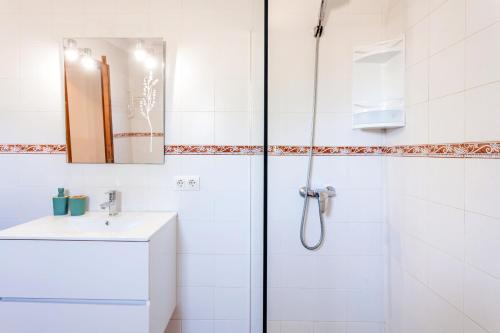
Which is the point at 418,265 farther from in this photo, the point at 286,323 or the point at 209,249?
the point at 209,249

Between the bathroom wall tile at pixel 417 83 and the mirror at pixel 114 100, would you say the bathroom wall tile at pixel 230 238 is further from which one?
the bathroom wall tile at pixel 417 83

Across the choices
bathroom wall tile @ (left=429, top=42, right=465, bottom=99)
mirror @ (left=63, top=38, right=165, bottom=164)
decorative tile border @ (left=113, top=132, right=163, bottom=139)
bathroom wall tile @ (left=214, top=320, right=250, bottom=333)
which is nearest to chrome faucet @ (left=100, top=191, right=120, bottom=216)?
mirror @ (left=63, top=38, right=165, bottom=164)

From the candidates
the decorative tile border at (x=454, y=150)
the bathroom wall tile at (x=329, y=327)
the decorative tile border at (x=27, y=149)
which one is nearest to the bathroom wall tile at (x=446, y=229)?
the decorative tile border at (x=454, y=150)

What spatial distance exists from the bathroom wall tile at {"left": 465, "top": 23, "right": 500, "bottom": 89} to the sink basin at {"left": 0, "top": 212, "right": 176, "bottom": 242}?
1.40 metres

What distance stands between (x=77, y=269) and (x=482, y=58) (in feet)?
5.77

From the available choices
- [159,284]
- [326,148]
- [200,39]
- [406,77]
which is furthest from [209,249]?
[406,77]

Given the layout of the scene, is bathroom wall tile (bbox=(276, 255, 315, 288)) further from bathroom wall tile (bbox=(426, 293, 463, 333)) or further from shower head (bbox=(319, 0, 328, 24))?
shower head (bbox=(319, 0, 328, 24))

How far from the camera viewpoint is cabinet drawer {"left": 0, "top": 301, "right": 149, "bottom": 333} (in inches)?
45.4

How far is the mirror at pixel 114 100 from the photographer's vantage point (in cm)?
154

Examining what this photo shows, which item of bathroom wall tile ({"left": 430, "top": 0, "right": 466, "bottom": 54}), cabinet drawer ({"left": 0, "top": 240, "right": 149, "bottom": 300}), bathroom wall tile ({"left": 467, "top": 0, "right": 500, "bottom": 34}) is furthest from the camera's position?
cabinet drawer ({"left": 0, "top": 240, "right": 149, "bottom": 300})

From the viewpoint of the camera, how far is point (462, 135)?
0.97 meters

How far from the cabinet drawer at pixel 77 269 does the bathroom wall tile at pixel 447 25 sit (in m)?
1.50

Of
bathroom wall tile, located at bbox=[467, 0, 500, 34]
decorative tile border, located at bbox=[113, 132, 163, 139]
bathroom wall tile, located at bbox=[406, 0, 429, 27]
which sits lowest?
decorative tile border, located at bbox=[113, 132, 163, 139]

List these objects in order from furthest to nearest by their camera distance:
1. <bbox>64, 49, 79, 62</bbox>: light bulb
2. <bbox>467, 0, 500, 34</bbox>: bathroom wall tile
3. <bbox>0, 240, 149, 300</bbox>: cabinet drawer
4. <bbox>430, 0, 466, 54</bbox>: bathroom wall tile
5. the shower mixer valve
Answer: <bbox>64, 49, 79, 62</bbox>: light bulb, the shower mixer valve, <bbox>0, 240, 149, 300</bbox>: cabinet drawer, <bbox>430, 0, 466, 54</bbox>: bathroom wall tile, <bbox>467, 0, 500, 34</bbox>: bathroom wall tile
